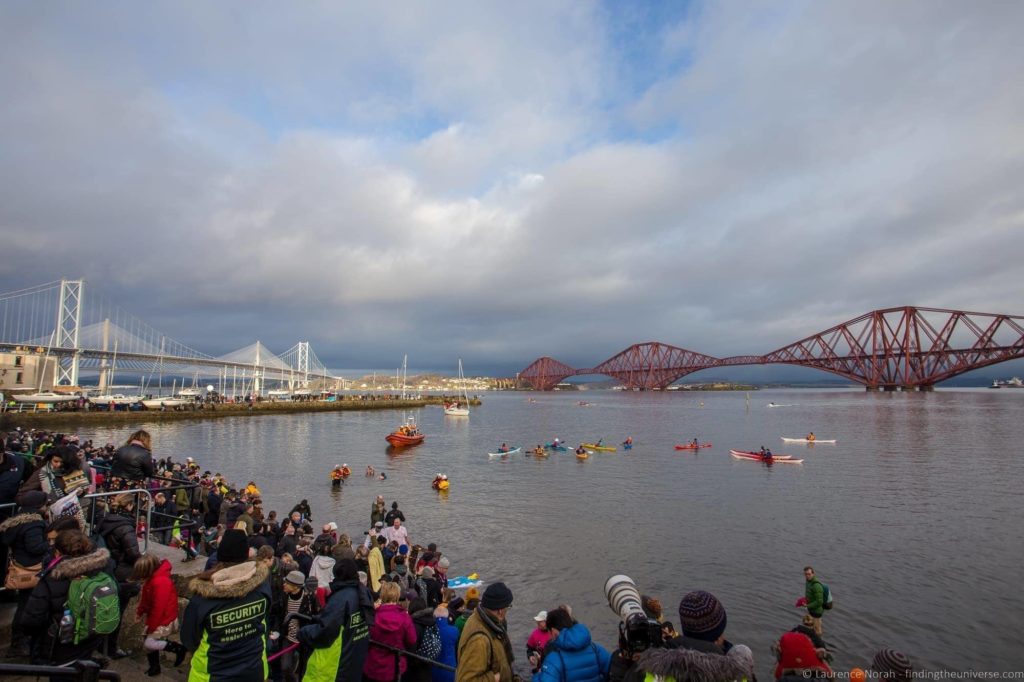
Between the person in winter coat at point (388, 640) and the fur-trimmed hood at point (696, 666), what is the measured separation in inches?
128

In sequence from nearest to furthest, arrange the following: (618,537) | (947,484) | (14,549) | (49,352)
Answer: (14,549) → (618,537) → (947,484) → (49,352)

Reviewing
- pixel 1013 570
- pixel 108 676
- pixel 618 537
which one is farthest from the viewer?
pixel 618 537

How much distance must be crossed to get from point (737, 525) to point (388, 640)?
1893 cm

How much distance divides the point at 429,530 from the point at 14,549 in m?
15.4

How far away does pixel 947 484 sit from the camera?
29.3 metres

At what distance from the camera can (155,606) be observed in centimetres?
582

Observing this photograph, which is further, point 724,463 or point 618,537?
point 724,463

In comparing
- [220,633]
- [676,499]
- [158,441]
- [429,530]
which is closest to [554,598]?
[429,530]

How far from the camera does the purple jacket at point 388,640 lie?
18.1 ft

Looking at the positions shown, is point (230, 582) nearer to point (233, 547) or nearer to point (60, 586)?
point (233, 547)

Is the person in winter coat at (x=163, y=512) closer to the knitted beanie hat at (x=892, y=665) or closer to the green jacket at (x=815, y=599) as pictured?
the knitted beanie hat at (x=892, y=665)

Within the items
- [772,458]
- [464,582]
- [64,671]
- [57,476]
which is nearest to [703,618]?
[64,671]

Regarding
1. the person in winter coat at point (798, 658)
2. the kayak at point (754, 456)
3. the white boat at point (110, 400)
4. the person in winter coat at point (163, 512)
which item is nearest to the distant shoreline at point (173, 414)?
the white boat at point (110, 400)

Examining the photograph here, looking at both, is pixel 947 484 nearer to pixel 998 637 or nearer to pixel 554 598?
pixel 998 637
